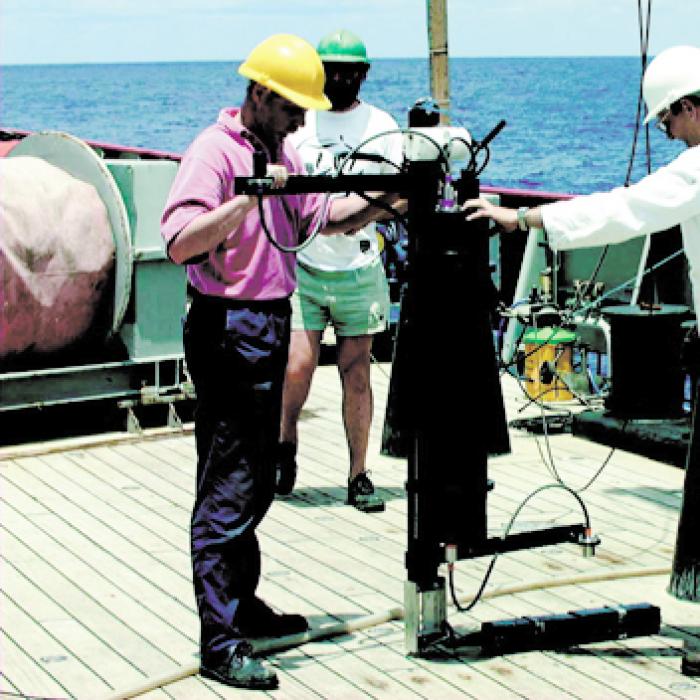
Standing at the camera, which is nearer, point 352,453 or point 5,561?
point 5,561

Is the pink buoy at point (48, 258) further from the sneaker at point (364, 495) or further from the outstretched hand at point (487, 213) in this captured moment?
the outstretched hand at point (487, 213)

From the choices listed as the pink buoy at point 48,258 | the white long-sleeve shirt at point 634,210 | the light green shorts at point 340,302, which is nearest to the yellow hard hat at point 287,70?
the white long-sleeve shirt at point 634,210

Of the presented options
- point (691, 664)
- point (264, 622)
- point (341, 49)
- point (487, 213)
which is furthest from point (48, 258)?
point (691, 664)

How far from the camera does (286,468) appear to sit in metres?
7.27

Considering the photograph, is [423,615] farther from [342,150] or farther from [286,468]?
[342,150]

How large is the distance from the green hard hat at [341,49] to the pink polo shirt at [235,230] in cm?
188

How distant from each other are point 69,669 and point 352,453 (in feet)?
7.40

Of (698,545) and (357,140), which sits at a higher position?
(357,140)

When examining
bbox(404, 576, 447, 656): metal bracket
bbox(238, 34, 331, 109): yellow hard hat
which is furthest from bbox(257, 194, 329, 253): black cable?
bbox(404, 576, 447, 656): metal bracket

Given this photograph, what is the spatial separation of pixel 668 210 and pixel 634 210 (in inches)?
4.0

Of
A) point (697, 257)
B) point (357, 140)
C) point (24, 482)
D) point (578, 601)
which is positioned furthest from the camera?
point (24, 482)

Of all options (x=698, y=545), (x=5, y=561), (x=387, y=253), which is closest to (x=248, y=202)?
(x=698, y=545)

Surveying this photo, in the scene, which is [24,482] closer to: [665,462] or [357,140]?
[357,140]

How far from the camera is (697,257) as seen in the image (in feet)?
16.9
